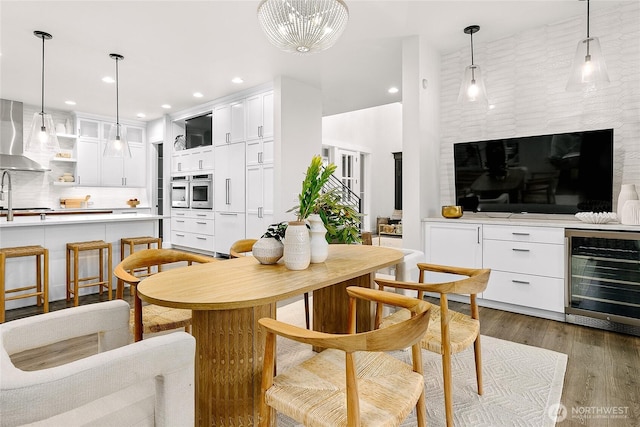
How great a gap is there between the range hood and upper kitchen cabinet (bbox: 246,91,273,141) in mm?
3977

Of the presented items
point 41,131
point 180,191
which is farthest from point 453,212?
point 180,191

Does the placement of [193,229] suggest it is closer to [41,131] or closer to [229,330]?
[41,131]

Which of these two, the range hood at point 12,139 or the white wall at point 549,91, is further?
the range hood at point 12,139

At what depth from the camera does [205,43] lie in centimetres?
400

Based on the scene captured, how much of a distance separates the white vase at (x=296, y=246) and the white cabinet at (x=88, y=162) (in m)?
7.06

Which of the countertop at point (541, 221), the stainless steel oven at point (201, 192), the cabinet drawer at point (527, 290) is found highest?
the stainless steel oven at point (201, 192)

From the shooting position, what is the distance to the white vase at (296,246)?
65.1 inches

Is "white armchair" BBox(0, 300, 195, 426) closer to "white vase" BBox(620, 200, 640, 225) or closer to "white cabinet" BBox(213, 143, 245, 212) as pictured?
"white vase" BBox(620, 200, 640, 225)

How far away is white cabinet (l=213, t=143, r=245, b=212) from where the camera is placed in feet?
18.9

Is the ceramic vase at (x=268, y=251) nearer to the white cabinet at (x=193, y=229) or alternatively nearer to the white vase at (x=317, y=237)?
the white vase at (x=317, y=237)

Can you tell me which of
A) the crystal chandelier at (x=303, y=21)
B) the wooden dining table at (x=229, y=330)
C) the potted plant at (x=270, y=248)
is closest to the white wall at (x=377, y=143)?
the crystal chandelier at (x=303, y=21)

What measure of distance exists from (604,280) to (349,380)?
112 inches

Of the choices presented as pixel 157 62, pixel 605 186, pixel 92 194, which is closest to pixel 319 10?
pixel 605 186

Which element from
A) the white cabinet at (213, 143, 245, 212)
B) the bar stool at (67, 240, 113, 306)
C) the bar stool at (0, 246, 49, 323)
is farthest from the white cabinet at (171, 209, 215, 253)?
the bar stool at (0, 246, 49, 323)
